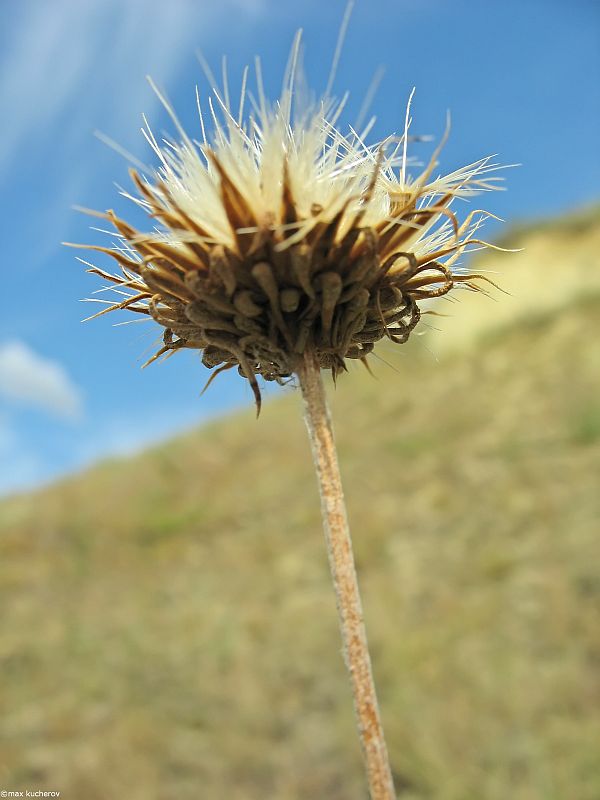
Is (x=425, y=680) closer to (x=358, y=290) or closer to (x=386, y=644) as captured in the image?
(x=386, y=644)

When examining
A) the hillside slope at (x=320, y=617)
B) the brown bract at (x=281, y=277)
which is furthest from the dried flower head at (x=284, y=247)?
the hillside slope at (x=320, y=617)

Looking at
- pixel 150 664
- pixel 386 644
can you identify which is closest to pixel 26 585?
pixel 150 664

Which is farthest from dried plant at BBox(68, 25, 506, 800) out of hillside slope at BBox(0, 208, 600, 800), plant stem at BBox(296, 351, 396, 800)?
hillside slope at BBox(0, 208, 600, 800)

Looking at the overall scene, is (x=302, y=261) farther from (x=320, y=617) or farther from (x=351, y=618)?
(x=320, y=617)

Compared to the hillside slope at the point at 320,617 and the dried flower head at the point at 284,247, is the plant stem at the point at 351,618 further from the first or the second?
the hillside slope at the point at 320,617

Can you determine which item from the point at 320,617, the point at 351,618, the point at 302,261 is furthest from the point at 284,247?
the point at 320,617

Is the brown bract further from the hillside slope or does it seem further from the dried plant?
the hillside slope
